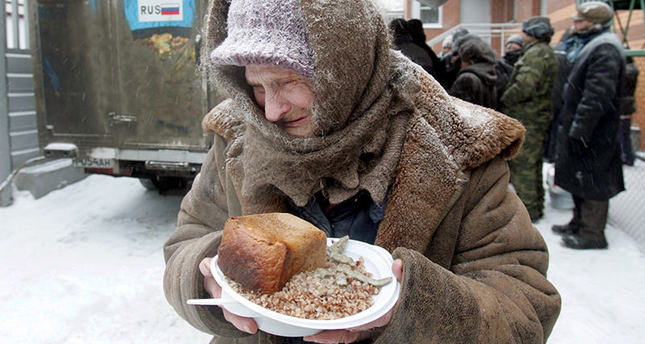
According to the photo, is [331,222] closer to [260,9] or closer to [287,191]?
[287,191]

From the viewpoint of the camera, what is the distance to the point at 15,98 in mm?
6855

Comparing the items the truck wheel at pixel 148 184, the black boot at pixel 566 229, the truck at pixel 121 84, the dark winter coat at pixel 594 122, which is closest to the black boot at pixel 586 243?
the black boot at pixel 566 229

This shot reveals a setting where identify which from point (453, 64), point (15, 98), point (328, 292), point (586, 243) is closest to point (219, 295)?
point (328, 292)

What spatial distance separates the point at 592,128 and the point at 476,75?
124 cm

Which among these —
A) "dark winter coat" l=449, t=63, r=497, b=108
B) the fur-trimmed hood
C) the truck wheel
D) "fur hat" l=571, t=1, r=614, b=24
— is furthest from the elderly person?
the truck wheel

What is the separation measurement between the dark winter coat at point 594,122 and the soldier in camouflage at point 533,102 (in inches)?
23.7

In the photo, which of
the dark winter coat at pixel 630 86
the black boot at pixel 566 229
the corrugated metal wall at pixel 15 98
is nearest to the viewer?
the black boot at pixel 566 229

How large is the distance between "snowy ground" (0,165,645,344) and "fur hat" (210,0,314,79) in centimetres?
282

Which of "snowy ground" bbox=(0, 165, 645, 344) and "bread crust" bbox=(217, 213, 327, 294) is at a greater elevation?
"bread crust" bbox=(217, 213, 327, 294)

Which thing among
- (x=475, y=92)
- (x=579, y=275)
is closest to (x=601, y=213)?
(x=579, y=275)

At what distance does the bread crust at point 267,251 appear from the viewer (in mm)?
1288

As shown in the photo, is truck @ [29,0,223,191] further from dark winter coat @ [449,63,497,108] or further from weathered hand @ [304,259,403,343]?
weathered hand @ [304,259,403,343]

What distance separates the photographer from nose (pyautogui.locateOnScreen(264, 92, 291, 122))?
58.9 inches

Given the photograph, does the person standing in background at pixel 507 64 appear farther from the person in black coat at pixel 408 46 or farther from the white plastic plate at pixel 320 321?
the white plastic plate at pixel 320 321
